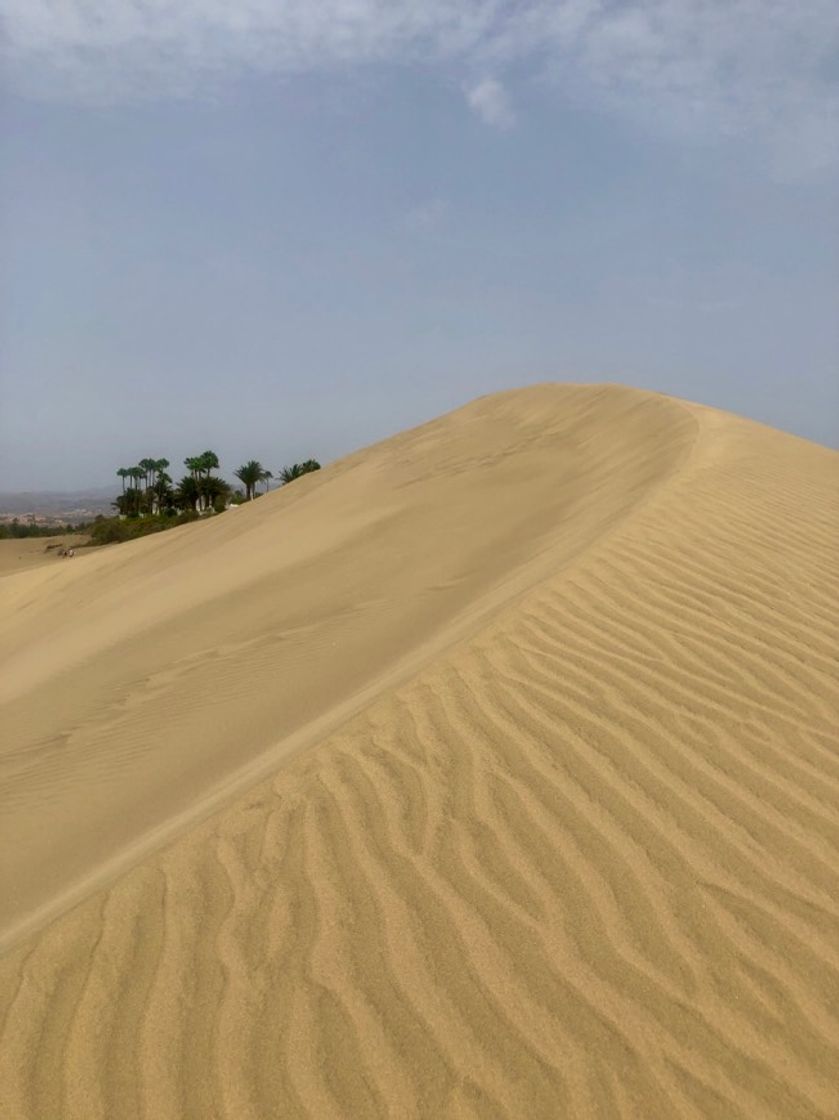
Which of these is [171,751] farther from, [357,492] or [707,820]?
[357,492]

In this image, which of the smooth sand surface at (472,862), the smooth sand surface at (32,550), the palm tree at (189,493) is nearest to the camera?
the smooth sand surface at (472,862)

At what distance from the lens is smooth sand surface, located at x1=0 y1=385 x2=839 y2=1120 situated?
204cm

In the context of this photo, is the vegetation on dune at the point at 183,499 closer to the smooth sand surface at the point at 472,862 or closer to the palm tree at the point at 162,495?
the palm tree at the point at 162,495

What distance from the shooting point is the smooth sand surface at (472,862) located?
2.04 m

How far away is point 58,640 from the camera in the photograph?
10.2m

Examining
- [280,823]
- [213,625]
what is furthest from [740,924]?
[213,625]

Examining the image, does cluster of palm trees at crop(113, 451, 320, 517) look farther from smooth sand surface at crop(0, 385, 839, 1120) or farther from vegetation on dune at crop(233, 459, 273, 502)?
smooth sand surface at crop(0, 385, 839, 1120)

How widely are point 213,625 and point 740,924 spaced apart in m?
6.21

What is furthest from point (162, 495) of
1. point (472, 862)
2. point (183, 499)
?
point (472, 862)

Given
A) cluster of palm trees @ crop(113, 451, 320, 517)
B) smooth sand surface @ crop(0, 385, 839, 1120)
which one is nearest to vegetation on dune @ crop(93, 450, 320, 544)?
cluster of palm trees @ crop(113, 451, 320, 517)

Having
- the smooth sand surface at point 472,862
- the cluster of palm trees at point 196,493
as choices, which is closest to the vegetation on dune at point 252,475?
the cluster of palm trees at point 196,493

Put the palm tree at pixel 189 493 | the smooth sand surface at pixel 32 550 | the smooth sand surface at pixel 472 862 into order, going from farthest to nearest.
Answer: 1. the palm tree at pixel 189 493
2. the smooth sand surface at pixel 32 550
3. the smooth sand surface at pixel 472 862

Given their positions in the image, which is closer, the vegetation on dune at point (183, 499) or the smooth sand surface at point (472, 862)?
the smooth sand surface at point (472, 862)

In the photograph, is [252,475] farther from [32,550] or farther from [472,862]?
[472,862]
